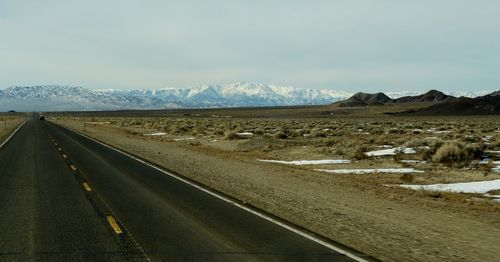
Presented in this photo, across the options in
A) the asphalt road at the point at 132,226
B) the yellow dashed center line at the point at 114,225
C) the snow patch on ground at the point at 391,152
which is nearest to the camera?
the asphalt road at the point at 132,226

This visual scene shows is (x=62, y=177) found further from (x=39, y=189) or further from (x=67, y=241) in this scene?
(x=67, y=241)

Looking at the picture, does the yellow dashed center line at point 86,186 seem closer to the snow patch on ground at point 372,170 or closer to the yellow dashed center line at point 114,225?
the yellow dashed center line at point 114,225

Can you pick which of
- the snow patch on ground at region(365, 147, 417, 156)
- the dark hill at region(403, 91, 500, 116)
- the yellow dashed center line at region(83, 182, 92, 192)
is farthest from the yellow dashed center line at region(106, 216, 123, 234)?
the dark hill at region(403, 91, 500, 116)

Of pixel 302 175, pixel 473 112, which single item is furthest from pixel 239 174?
pixel 473 112

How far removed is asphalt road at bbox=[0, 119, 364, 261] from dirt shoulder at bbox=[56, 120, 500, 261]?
96 cm

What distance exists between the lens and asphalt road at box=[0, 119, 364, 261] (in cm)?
775

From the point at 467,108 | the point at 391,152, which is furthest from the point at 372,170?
the point at 467,108

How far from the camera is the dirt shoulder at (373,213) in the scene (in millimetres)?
8438

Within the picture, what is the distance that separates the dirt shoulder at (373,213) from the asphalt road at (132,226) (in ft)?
3.16

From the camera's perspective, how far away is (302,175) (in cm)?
1898

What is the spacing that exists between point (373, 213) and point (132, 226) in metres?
5.12

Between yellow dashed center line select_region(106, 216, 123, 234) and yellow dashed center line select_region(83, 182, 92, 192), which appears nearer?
yellow dashed center line select_region(106, 216, 123, 234)

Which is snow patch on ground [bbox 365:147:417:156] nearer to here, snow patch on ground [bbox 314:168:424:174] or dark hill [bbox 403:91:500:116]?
snow patch on ground [bbox 314:168:424:174]

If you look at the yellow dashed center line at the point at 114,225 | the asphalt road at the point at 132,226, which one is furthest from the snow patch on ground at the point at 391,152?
the yellow dashed center line at the point at 114,225
